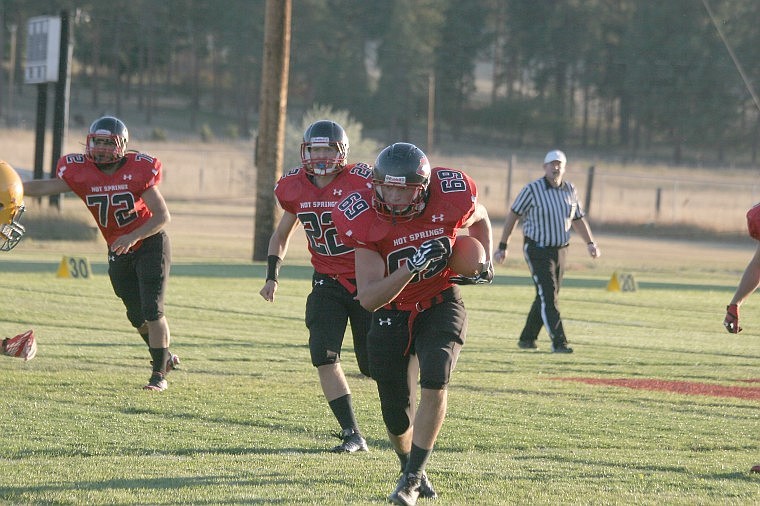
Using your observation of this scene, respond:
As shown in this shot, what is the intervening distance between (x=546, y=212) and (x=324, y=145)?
14.3 feet

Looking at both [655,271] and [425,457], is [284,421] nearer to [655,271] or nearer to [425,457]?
[425,457]

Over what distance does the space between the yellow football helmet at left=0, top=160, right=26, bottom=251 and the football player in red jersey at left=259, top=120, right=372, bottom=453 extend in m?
1.65

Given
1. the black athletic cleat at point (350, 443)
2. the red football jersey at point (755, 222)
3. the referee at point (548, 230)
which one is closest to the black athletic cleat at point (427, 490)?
the black athletic cleat at point (350, 443)

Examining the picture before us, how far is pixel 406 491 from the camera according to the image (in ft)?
16.0

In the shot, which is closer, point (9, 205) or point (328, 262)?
point (328, 262)

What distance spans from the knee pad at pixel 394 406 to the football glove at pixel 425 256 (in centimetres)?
71

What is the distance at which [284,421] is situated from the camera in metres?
6.88

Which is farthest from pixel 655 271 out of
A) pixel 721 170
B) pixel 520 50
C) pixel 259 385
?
pixel 520 50

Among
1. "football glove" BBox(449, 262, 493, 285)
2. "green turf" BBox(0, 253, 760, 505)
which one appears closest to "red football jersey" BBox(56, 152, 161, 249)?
"green turf" BBox(0, 253, 760, 505)

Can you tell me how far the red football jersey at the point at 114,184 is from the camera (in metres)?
7.55

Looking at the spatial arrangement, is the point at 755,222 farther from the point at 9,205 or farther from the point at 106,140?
the point at 9,205

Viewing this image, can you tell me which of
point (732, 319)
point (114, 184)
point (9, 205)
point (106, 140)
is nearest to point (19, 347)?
point (9, 205)

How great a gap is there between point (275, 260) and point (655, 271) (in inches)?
646

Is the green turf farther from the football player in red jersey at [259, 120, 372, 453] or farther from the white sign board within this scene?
the white sign board
